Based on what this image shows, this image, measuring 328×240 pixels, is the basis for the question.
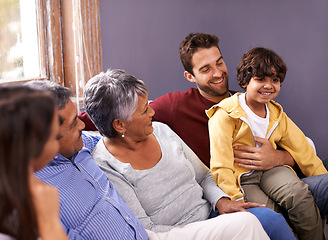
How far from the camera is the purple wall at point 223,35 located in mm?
2482

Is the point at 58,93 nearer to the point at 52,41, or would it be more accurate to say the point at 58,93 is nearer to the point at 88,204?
the point at 88,204

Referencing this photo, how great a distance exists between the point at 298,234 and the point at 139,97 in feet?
3.20

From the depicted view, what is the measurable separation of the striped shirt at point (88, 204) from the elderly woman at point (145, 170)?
112 millimetres

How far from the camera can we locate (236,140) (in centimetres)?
181

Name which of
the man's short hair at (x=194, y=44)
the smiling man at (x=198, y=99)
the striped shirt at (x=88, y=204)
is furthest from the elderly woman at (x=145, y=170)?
the man's short hair at (x=194, y=44)

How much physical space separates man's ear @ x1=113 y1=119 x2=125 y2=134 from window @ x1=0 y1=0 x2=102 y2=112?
2.19 feet

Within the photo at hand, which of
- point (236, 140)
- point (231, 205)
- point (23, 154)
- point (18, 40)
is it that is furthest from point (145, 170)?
point (18, 40)

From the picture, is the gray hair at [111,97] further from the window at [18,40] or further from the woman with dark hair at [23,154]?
the woman with dark hair at [23,154]

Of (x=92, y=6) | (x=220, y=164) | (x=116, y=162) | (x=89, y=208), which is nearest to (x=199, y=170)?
(x=220, y=164)

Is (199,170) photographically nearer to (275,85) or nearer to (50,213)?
(275,85)

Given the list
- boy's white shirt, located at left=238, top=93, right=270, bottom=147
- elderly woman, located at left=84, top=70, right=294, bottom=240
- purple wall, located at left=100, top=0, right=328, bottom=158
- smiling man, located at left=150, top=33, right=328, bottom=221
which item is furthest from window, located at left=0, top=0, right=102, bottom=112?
boy's white shirt, located at left=238, top=93, right=270, bottom=147

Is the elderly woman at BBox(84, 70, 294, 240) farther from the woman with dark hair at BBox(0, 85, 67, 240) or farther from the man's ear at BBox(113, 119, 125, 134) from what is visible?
the woman with dark hair at BBox(0, 85, 67, 240)

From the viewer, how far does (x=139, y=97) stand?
4.90 feet

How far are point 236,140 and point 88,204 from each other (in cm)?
86
